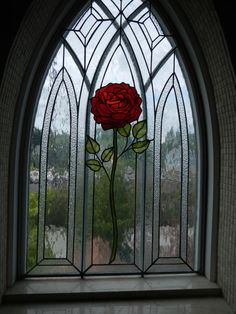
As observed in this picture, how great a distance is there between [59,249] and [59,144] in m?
0.40

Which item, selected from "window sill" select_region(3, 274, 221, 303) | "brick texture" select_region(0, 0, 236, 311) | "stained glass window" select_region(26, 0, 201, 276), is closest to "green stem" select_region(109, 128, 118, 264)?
"stained glass window" select_region(26, 0, 201, 276)

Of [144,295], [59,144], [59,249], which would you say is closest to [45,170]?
[59,144]

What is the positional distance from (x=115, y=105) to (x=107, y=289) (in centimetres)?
67

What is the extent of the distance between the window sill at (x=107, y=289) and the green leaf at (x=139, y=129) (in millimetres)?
553

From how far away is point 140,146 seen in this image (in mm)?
1427

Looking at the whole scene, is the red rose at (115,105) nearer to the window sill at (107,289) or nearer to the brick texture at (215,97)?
the brick texture at (215,97)

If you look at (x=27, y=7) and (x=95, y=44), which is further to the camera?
(x=95, y=44)

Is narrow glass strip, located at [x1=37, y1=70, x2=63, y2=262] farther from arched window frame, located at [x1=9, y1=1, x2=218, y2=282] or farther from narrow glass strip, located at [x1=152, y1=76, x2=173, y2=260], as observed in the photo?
narrow glass strip, located at [x1=152, y1=76, x2=173, y2=260]

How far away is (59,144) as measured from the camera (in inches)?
55.7

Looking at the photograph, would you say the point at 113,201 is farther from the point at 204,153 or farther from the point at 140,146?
the point at 204,153

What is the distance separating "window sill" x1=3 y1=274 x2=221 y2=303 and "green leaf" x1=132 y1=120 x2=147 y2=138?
55 centimetres

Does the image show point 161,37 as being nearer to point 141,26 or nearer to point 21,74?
point 141,26

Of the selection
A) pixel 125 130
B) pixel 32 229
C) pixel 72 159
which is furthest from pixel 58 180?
pixel 125 130

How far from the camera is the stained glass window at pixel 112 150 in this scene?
1.41 metres
